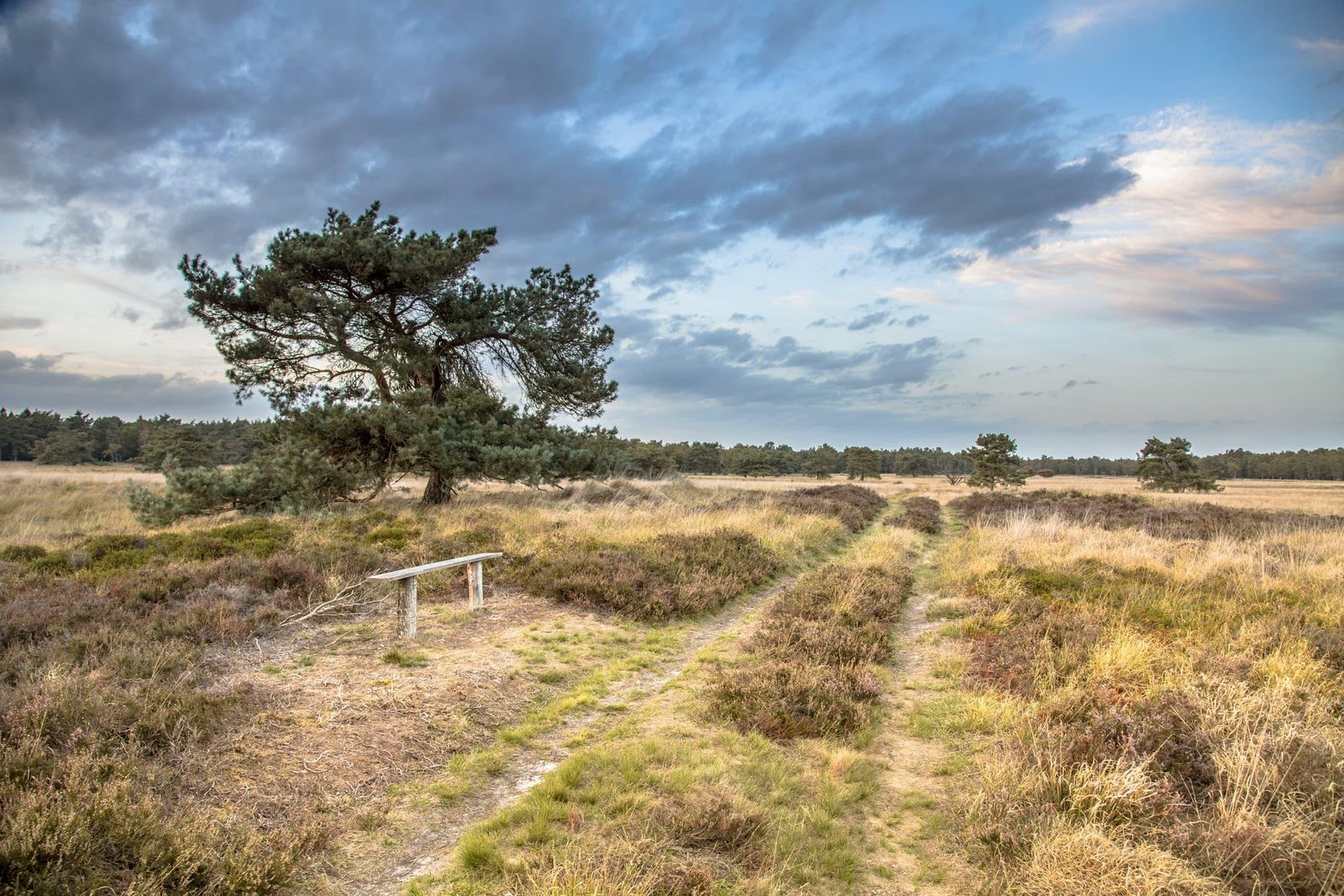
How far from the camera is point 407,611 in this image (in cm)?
808

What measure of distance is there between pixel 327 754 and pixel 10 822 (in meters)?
1.91

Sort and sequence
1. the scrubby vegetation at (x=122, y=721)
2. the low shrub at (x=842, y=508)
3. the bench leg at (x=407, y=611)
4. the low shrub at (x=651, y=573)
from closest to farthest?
the scrubby vegetation at (x=122, y=721) → the bench leg at (x=407, y=611) → the low shrub at (x=651, y=573) → the low shrub at (x=842, y=508)

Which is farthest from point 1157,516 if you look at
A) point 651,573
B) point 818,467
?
point 818,467

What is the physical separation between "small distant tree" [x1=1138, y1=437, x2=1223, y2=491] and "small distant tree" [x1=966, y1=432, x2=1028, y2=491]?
7384mm

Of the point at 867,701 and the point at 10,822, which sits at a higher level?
the point at 10,822

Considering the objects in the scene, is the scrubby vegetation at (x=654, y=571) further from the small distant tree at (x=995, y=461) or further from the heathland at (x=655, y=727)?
the small distant tree at (x=995, y=461)

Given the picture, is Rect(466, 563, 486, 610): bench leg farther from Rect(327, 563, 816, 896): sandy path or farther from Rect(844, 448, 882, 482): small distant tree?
Rect(844, 448, 882, 482): small distant tree

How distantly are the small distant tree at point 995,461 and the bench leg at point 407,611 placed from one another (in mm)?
43607

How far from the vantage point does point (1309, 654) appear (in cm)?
657

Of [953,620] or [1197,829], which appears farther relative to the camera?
[953,620]

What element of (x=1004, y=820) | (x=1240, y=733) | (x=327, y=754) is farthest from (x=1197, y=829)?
(x=327, y=754)

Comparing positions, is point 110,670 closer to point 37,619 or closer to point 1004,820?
point 37,619

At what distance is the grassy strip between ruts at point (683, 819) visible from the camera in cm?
363

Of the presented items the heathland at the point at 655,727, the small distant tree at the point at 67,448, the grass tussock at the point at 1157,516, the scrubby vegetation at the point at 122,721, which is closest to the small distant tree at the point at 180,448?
the small distant tree at the point at 67,448
